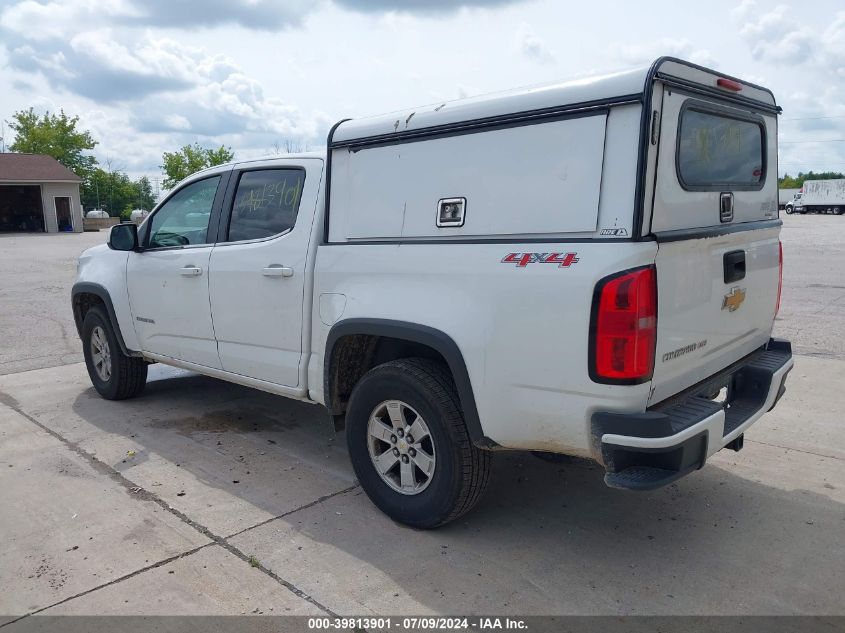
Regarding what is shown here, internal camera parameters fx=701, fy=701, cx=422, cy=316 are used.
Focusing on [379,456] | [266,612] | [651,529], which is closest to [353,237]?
[379,456]

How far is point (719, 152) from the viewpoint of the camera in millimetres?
3518

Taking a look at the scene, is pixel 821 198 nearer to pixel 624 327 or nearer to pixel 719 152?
pixel 719 152

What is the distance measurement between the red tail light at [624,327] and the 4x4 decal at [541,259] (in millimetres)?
176

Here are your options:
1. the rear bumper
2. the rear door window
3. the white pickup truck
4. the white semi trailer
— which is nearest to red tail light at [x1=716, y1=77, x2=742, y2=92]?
the white pickup truck

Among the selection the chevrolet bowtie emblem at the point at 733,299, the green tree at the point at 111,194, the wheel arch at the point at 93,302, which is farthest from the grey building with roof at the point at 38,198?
the chevrolet bowtie emblem at the point at 733,299

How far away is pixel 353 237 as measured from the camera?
388 centimetres

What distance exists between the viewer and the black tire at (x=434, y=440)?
135 inches

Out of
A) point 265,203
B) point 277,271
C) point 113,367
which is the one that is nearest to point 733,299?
point 277,271

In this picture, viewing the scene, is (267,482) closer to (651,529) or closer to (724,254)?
(651,529)

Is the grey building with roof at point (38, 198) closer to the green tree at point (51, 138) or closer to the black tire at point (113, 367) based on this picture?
the green tree at point (51, 138)

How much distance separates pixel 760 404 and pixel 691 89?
5.74 feet

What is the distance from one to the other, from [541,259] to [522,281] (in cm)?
13

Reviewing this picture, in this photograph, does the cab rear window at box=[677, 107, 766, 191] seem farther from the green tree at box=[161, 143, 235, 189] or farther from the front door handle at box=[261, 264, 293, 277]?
the green tree at box=[161, 143, 235, 189]

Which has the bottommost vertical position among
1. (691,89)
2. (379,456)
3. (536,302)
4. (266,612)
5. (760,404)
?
(266,612)
